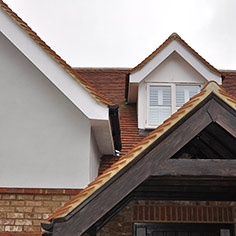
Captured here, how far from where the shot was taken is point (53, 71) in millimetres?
5938

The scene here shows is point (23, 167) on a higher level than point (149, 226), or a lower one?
higher

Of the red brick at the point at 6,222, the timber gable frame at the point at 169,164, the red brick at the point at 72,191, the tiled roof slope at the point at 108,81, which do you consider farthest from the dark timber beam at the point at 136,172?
the tiled roof slope at the point at 108,81

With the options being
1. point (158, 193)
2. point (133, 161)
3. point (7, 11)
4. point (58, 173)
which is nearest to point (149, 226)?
point (158, 193)

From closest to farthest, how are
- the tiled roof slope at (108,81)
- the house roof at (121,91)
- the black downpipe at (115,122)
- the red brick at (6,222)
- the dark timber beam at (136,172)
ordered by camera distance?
1. the dark timber beam at (136,172)
2. the black downpipe at (115,122)
3. the red brick at (6,222)
4. the house roof at (121,91)
5. the tiled roof slope at (108,81)

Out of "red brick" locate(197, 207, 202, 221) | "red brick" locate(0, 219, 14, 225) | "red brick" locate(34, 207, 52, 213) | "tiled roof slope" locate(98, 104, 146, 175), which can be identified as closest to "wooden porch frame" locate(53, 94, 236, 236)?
"red brick" locate(34, 207, 52, 213)

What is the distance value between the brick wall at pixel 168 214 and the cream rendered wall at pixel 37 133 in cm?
138

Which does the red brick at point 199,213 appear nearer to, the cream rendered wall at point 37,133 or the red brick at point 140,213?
the red brick at point 140,213

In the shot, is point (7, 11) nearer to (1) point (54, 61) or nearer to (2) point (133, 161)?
(1) point (54, 61)

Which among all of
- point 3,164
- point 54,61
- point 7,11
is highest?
point 7,11

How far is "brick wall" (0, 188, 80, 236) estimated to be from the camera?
563 cm

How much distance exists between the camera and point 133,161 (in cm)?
400

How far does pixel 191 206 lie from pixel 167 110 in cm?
235

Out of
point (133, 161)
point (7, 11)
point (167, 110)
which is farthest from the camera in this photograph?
point (167, 110)

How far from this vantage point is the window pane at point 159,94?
841cm
